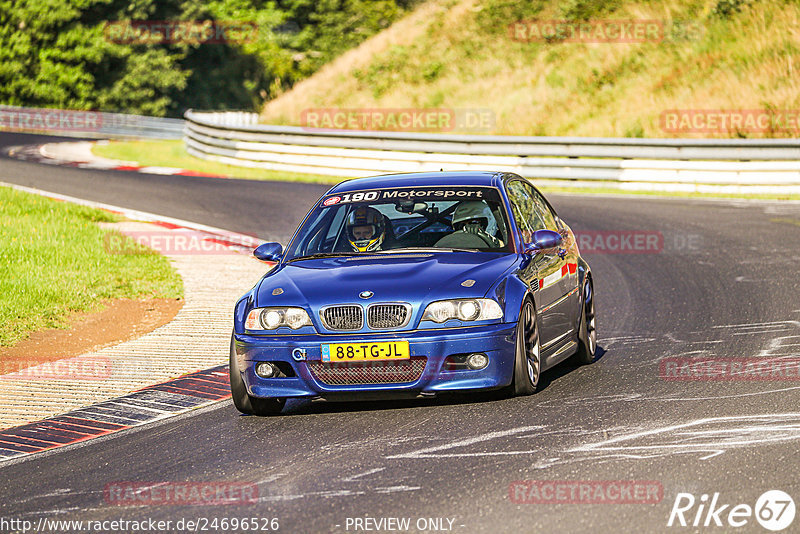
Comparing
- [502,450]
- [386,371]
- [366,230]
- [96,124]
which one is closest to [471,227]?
[366,230]

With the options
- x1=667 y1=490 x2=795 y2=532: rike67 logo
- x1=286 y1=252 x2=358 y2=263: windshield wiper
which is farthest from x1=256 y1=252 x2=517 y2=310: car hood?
x1=667 y1=490 x2=795 y2=532: rike67 logo

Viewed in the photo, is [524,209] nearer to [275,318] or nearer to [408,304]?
[408,304]

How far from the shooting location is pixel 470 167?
81.4ft

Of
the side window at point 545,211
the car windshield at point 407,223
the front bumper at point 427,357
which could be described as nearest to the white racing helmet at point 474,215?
the car windshield at point 407,223

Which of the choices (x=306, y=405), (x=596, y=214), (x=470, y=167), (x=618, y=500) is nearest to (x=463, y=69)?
(x=470, y=167)

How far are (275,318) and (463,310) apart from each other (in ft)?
3.86

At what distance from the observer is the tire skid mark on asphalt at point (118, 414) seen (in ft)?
24.5

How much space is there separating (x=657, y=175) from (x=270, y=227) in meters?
8.44

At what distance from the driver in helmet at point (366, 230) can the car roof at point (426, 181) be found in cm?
36

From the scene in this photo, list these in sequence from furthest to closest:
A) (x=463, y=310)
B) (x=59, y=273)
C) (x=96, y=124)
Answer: (x=96, y=124) < (x=59, y=273) < (x=463, y=310)

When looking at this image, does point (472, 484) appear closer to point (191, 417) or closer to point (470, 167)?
point (191, 417)

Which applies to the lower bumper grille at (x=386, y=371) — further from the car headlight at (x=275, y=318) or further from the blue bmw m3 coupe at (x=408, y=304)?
the car headlight at (x=275, y=318)

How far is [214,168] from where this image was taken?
94.0ft

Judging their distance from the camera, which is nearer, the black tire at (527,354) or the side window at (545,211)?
the black tire at (527,354)
